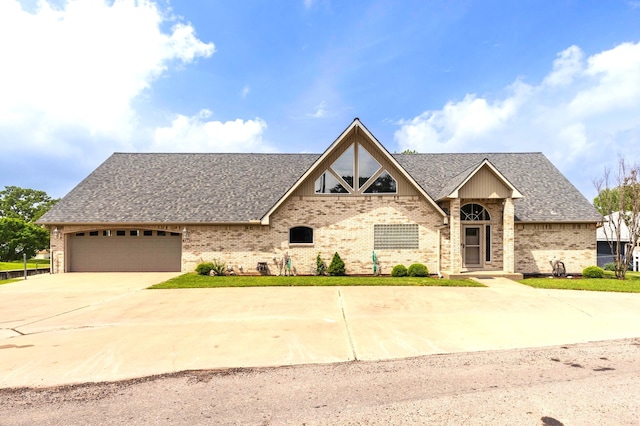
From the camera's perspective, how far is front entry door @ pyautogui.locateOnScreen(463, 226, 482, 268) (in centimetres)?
1677

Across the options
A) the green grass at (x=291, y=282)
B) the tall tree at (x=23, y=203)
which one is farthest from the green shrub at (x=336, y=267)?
the tall tree at (x=23, y=203)

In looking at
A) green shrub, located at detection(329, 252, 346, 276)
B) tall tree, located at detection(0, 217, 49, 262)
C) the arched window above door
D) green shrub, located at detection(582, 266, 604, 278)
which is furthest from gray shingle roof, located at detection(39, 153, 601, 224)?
tall tree, located at detection(0, 217, 49, 262)

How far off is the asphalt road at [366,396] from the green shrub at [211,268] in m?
11.5

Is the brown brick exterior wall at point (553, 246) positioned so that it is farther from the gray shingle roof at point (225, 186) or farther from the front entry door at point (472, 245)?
the front entry door at point (472, 245)

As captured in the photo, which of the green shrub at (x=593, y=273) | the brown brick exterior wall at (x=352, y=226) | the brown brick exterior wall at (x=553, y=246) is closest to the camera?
the green shrub at (x=593, y=273)

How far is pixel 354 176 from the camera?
16297 mm

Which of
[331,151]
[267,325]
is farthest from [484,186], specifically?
[267,325]

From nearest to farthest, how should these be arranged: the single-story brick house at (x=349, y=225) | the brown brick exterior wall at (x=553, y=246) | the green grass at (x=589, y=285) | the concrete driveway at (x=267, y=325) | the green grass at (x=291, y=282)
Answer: the concrete driveway at (x=267, y=325) → the green grass at (x=589, y=285) → the green grass at (x=291, y=282) → the single-story brick house at (x=349, y=225) → the brown brick exterior wall at (x=553, y=246)

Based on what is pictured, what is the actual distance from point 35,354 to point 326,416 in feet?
18.0

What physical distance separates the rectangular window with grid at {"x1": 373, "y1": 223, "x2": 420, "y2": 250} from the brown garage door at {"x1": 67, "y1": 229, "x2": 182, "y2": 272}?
406 inches

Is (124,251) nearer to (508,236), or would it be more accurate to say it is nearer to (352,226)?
(352,226)

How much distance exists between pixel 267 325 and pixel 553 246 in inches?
629

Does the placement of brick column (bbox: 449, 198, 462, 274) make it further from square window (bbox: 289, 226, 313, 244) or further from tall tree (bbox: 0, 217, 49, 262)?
tall tree (bbox: 0, 217, 49, 262)

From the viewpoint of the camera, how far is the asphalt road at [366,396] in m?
3.79
